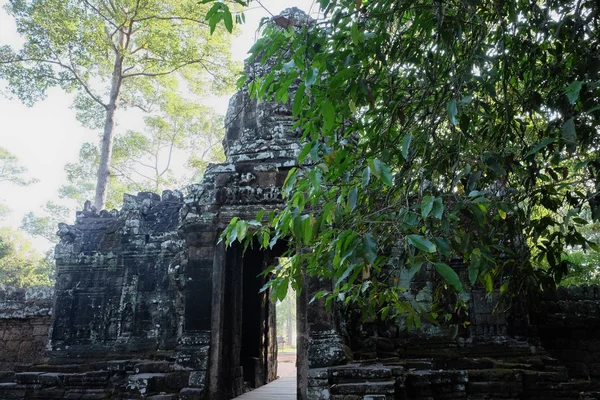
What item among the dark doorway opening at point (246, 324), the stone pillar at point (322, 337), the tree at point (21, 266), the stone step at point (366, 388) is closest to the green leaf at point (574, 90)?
the stone step at point (366, 388)

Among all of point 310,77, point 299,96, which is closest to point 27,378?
point 299,96

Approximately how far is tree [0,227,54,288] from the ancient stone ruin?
19922 mm

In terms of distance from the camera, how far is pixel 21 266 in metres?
26.5

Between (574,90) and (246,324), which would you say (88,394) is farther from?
(574,90)

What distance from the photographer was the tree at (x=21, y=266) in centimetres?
2570

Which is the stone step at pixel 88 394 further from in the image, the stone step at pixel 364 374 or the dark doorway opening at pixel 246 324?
the stone step at pixel 364 374

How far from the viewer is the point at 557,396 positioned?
4879 mm

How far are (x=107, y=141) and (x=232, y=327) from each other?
455 inches

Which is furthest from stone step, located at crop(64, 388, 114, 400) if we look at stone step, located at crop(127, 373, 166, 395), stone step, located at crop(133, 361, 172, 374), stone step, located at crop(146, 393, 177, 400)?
stone step, located at crop(146, 393, 177, 400)

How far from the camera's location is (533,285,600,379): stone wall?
22.1 feet

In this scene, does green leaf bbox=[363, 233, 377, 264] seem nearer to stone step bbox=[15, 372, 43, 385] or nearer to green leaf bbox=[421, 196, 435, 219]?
green leaf bbox=[421, 196, 435, 219]

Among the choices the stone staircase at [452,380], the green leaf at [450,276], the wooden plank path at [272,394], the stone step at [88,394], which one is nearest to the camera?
the green leaf at [450,276]

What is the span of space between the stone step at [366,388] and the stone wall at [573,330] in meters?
3.86

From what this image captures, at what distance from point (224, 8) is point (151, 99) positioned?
60.3 ft
